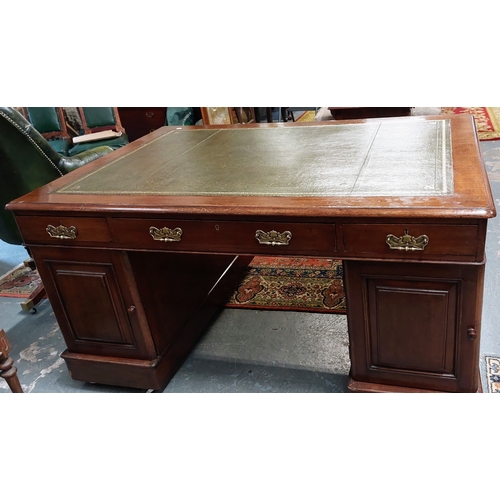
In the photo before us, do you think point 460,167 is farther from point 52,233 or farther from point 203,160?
point 52,233

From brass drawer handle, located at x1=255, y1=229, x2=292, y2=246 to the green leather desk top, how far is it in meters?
0.12

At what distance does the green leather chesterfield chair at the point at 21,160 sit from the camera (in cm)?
214

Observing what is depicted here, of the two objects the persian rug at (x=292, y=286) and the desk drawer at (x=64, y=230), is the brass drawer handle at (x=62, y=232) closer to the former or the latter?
the desk drawer at (x=64, y=230)

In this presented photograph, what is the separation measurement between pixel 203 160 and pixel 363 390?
3.23 feet

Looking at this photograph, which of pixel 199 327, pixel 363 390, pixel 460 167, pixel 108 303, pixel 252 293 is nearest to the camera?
pixel 460 167

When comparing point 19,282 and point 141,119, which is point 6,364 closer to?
point 19,282

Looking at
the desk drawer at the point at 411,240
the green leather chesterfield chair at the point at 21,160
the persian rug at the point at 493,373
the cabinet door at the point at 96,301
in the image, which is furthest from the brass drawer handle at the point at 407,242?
the green leather chesterfield chair at the point at 21,160

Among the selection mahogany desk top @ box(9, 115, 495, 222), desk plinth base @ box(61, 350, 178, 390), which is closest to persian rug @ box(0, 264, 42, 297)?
desk plinth base @ box(61, 350, 178, 390)

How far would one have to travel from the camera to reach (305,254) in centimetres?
141

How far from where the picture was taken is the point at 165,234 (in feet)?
4.98

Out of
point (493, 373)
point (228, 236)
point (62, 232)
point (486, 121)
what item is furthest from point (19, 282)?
point (486, 121)

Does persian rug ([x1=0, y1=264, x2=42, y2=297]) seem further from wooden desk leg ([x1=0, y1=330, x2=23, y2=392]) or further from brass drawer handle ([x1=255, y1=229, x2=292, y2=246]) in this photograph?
brass drawer handle ([x1=255, y1=229, x2=292, y2=246])

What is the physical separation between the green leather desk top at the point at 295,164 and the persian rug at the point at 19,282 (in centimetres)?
118

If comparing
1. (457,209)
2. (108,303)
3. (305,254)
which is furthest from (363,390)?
(108,303)
